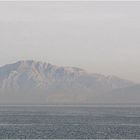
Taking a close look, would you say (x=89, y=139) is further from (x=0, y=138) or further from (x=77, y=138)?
(x=0, y=138)

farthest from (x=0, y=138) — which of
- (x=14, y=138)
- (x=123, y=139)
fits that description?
(x=123, y=139)

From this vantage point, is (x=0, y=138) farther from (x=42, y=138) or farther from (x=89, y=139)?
(x=89, y=139)

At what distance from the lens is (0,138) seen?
278ft

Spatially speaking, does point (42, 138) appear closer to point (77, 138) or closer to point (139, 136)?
point (77, 138)

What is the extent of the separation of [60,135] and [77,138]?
28.6 ft

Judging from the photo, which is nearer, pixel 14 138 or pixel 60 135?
pixel 14 138

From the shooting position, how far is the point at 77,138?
8525 centimetres

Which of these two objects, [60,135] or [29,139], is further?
[60,135]

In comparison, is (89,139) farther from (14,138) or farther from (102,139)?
(14,138)

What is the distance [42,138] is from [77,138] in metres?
5.46

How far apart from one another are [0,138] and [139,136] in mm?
22160

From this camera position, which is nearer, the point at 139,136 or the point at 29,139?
the point at 29,139

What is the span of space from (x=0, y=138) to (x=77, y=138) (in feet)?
38.9

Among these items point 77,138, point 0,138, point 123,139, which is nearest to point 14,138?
point 0,138
